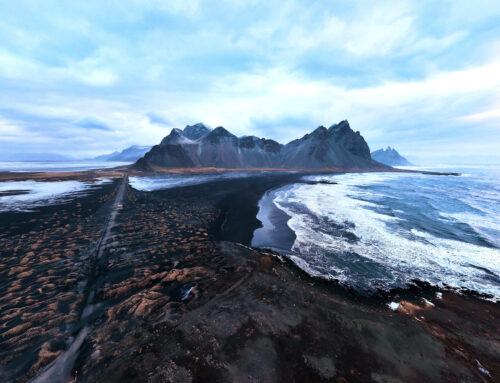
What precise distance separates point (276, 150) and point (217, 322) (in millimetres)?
163091

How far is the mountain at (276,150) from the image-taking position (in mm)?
134625

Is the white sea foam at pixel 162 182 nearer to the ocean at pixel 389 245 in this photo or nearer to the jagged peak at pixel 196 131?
the ocean at pixel 389 245

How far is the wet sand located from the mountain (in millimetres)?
104044

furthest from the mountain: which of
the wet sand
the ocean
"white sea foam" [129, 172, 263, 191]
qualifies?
the wet sand

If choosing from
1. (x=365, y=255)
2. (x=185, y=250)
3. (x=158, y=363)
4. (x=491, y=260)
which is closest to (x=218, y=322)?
(x=158, y=363)

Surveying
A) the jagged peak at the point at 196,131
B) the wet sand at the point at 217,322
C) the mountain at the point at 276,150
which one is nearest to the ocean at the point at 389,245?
the wet sand at the point at 217,322

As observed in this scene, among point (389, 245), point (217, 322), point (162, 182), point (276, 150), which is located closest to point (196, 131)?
point (276, 150)

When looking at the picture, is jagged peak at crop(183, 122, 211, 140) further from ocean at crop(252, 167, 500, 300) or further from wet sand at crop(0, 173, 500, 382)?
wet sand at crop(0, 173, 500, 382)

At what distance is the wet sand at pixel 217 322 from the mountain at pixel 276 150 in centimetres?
10404

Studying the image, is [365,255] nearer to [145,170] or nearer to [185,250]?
[185,250]

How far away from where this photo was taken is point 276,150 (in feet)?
533

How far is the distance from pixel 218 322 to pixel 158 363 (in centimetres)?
204

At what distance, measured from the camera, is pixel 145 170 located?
284ft

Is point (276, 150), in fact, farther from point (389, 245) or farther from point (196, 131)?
point (389, 245)
